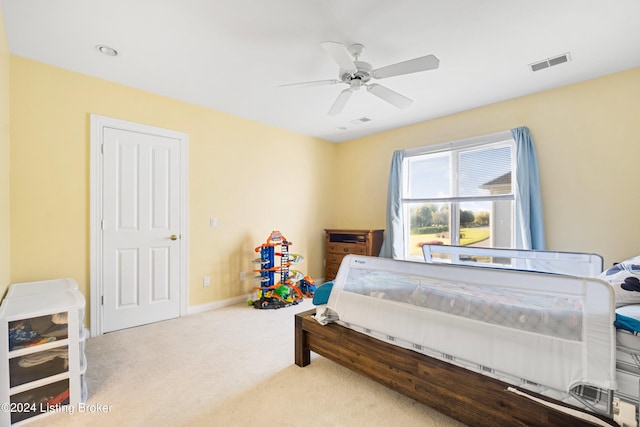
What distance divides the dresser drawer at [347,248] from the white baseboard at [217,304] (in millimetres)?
1559

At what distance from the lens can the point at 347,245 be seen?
4.64 metres

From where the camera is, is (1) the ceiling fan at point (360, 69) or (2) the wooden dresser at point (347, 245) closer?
(1) the ceiling fan at point (360, 69)

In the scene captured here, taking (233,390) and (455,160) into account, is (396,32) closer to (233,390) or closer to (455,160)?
(455,160)

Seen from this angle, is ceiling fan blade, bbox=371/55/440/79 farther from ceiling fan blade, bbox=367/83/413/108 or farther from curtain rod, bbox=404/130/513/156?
curtain rod, bbox=404/130/513/156

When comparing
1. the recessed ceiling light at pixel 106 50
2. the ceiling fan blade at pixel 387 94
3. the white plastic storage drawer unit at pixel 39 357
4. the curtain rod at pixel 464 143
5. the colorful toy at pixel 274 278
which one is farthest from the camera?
the colorful toy at pixel 274 278

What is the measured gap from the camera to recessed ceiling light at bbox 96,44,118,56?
2334 mm

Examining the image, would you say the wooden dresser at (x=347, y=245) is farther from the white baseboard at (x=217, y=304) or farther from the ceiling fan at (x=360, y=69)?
the ceiling fan at (x=360, y=69)

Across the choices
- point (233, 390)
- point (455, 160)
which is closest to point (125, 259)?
point (233, 390)

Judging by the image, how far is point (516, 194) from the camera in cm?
334

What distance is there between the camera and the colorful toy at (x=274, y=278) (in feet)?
12.5

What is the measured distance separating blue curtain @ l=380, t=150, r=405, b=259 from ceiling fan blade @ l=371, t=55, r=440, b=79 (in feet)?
7.40

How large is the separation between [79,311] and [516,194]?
4216 mm

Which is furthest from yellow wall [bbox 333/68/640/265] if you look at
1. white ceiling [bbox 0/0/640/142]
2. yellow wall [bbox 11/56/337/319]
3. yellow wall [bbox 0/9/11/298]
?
yellow wall [bbox 0/9/11/298]

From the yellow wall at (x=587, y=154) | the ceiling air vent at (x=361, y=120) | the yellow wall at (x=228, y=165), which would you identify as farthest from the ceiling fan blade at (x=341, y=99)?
the yellow wall at (x=587, y=154)
